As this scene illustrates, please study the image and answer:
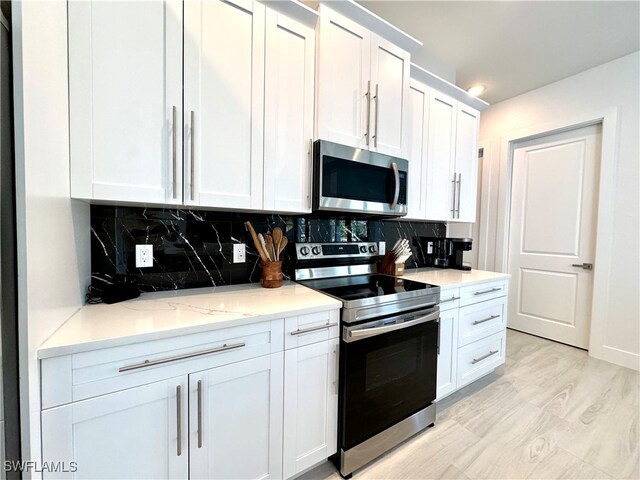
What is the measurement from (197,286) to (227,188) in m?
0.64

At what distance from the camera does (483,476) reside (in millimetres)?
1372

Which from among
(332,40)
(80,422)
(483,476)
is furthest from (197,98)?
(483,476)

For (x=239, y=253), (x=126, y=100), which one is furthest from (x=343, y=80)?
(x=239, y=253)

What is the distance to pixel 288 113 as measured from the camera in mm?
1468

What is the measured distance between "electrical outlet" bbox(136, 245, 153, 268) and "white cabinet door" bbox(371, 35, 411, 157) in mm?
1486

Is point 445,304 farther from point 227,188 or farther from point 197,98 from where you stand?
point 197,98

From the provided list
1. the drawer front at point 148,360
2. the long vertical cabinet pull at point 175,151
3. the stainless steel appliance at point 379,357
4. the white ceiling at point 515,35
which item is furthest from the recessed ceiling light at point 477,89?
the drawer front at point 148,360

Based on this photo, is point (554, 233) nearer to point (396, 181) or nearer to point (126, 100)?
point (396, 181)

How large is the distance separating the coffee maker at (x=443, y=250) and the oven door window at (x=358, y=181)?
98 centimetres

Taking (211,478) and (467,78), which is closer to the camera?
(211,478)

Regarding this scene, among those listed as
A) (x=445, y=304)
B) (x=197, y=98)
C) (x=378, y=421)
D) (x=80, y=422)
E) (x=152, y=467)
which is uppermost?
(x=197, y=98)

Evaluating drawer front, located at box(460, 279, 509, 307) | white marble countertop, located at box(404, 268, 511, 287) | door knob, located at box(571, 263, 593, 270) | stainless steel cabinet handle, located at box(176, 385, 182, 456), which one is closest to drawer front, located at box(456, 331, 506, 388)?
drawer front, located at box(460, 279, 509, 307)

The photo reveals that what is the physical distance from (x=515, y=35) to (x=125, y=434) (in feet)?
11.9

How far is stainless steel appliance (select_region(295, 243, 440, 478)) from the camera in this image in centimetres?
131
